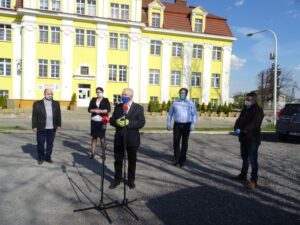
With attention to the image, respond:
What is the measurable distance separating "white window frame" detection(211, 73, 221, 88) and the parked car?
26654 millimetres

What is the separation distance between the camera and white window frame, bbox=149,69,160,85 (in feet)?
123

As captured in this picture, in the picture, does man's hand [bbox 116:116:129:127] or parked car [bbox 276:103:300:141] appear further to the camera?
parked car [bbox 276:103:300:141]

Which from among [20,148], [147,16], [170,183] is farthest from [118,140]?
[147,16]

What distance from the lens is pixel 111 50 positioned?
114 feet

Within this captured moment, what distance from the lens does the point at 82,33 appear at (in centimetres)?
3378

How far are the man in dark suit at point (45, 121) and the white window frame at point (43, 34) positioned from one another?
2692cm

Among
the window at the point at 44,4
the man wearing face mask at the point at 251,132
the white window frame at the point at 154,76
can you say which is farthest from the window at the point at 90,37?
the man wearing face mask at the point at 251,132

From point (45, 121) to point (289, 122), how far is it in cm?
1031

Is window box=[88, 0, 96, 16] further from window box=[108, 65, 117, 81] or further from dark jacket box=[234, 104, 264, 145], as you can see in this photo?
dark jacket box=[234, 104, 264, 145]

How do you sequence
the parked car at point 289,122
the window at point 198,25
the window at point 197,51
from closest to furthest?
1. the parked car at point 289,122
2. the window at point 197,51
3. the window at point 198,25

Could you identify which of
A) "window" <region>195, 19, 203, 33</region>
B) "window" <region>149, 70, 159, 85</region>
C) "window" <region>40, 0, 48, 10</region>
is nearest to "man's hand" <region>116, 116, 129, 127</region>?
"window" <region>40, 0, 48, 10</region>

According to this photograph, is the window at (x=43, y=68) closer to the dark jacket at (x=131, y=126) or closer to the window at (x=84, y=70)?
the window at (x=84, y=70)

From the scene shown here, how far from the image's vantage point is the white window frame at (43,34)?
32.3 m

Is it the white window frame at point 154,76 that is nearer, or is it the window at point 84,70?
the window at point 84,70
